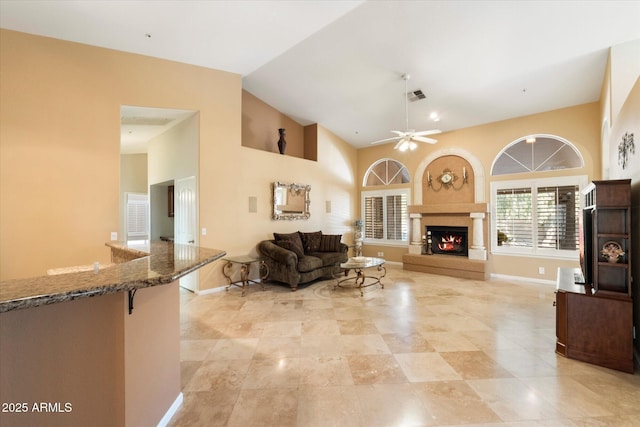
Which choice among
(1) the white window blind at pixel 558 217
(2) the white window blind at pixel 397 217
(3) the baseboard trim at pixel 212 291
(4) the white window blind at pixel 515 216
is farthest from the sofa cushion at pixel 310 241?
(1) the white window blind at pixel 558 217

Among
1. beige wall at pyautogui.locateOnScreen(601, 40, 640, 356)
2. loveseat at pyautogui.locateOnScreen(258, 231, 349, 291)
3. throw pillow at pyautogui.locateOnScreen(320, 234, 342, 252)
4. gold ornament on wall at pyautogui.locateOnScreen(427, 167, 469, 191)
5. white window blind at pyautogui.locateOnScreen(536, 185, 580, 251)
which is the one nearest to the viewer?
beige wall at pyautogui.locateOnScreen(601, 40, 640, 356)

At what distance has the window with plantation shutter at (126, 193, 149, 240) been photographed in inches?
279

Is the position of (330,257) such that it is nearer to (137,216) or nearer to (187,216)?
(187,216)

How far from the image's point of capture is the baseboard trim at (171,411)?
179cm

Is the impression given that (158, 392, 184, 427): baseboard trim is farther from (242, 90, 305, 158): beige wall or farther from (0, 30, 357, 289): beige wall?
(242, 90, 305, 158): beige wall

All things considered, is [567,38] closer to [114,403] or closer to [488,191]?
[488,191]

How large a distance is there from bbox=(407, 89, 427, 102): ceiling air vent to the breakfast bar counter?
493 cm

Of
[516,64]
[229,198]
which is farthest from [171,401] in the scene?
[516,64]

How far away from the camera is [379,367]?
2.50 metres

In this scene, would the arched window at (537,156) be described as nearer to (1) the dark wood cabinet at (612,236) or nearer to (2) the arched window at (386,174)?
(2) the arched window at (386,174)

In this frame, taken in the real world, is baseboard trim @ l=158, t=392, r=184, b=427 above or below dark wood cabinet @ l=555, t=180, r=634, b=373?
below

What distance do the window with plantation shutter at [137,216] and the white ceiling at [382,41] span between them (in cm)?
420

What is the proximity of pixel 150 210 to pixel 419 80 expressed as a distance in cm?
629

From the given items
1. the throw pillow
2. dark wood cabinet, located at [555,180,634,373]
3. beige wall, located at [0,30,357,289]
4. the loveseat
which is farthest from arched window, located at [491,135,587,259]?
beige wall, located at [0,30,357,289]
